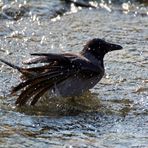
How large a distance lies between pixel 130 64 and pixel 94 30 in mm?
2293

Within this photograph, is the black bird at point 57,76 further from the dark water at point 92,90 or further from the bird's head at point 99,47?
the bird's head at point 99,47

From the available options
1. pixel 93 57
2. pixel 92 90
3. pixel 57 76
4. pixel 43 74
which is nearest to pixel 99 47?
pixel 93 57

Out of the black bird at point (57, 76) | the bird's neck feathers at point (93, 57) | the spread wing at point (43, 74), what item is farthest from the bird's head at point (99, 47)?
the spread wing at point (43, 74)

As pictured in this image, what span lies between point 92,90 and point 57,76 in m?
1.05

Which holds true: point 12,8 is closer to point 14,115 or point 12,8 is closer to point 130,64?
point 130,64

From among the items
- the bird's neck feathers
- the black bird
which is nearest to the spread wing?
the black bird

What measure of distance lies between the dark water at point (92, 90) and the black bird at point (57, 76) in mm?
150

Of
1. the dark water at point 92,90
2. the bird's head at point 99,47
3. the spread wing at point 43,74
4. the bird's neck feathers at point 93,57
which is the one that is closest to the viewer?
the dark water at point 92,90

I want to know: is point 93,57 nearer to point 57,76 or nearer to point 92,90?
point 92,90

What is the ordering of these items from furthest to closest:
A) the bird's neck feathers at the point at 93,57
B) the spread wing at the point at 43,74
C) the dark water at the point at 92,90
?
the bird's neck feathers at the point at 93,57 < the spread wing at the point at 43,74 < the dark water at the point at 92,90

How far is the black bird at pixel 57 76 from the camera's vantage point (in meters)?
7.07

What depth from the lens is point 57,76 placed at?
7.14 m

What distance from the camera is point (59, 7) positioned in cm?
1284

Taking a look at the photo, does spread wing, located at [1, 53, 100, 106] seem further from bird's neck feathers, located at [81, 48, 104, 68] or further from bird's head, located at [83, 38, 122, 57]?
bird's head, located at [83, 38, 122, 57]
